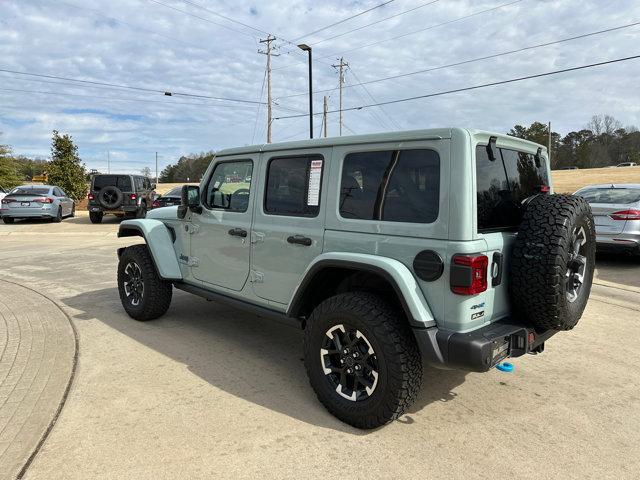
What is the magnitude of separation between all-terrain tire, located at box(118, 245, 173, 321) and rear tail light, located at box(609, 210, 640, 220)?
7135mm

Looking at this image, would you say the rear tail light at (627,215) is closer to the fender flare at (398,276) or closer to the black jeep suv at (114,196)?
the fender flare at (398,276)

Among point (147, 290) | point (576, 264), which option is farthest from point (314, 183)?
point (147, 290)

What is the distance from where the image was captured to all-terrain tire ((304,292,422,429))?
9.46 ft

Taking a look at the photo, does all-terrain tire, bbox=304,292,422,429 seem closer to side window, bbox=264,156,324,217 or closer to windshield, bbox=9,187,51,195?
side window, bbox=264,156,324,217

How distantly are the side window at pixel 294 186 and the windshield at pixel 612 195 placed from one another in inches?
270

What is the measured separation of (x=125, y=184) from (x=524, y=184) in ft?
55.3

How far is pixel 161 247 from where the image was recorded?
16.4 feet

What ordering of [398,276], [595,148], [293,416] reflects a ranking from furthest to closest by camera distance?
[595,148] < [293,416] < [398,276]

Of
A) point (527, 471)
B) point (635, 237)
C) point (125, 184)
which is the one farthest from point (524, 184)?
point (125, 184)

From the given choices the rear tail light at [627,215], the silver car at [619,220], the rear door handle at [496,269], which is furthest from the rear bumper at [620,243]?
the rear door handle at [496,269]

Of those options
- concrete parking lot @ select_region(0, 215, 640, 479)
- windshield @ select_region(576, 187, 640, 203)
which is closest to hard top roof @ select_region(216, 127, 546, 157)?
concrete parking lot @ select_region(0, 215, 640, 479)

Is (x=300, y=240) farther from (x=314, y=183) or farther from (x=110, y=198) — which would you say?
(x=110, y=198)

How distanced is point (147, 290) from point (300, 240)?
2.31m

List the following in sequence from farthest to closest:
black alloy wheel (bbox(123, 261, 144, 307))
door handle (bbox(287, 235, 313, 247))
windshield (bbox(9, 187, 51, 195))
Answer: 1. windshield (bbox(9, 187, 51, 195))
2. black alloy wheel (bbox(123, 261, 144, 307))
3. door handle (bbox(287, 235, 313, 247))
